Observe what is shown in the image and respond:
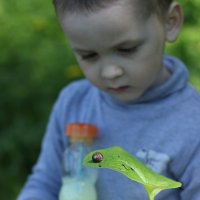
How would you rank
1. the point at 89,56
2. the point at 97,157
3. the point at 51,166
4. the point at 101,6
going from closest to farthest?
the point at 97,157 < the point at 101,6 < the point at 89,56 < the point at 51,166

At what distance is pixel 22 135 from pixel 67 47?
0.44 metres

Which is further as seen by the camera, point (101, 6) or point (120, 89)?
point (120, 89)

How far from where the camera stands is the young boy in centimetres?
131

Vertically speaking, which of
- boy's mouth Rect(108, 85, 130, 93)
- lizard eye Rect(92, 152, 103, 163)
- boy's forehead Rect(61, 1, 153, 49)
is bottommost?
boy's mouth Rect(108, 85, 130, 93)

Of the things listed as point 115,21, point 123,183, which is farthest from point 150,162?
point 115,21

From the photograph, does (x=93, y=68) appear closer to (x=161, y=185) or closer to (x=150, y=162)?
(x=150, y=162)

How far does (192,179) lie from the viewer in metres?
1.37

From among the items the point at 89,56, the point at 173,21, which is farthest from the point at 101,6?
the point at 173,21

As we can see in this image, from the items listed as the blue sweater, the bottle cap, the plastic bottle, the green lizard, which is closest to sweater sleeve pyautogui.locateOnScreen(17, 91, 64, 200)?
the blue sweater

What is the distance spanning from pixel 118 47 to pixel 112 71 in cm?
6

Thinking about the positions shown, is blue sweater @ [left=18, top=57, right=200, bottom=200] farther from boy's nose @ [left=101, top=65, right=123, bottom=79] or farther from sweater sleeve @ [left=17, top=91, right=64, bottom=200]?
boy's nose @ [left=101, top=65, right=123, bottom=79]

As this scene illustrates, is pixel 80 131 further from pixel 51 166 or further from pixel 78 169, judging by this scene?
pixel 51 166

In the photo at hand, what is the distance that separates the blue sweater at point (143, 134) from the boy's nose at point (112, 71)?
0.16 metres

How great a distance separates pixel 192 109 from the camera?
1.44m
